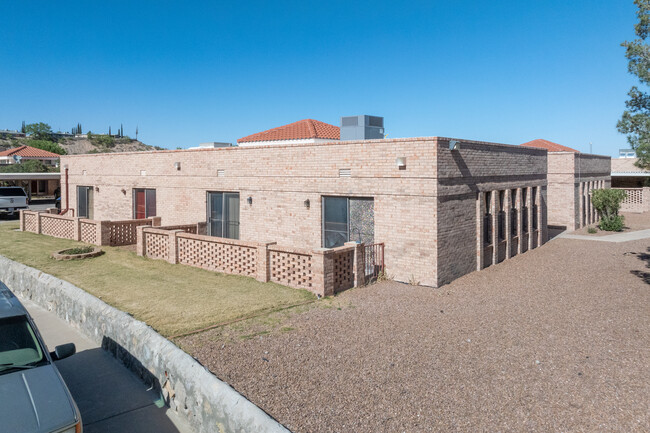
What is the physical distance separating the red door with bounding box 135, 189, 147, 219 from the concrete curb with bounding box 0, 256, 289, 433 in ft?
A: 33.4

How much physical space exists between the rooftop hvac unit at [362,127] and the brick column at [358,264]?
7.46 m

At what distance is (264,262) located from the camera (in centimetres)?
1176

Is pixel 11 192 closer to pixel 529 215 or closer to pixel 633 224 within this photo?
pixel 529 215

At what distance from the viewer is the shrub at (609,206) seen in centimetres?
2281

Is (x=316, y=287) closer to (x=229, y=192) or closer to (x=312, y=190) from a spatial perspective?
(x=312, y=190)

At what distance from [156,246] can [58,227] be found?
7.71 m

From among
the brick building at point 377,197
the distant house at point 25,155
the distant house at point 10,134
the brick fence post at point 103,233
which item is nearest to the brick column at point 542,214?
the brick building at point 377,197

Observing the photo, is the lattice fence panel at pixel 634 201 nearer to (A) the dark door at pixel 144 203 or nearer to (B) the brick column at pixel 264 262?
(B) the brick column at pixel 264 262

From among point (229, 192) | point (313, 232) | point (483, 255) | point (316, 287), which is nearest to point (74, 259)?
point (229, 192)

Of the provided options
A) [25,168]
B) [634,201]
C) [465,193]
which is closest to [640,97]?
[465,193]

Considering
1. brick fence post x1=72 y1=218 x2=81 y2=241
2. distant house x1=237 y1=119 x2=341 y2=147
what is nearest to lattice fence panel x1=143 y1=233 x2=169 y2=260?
brick fence post x1=72 y1=218 x2=81 y2=241

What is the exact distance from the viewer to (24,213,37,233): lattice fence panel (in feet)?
70.5

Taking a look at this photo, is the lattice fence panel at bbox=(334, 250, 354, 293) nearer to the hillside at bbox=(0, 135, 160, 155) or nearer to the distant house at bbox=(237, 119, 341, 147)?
the distant house at bbox=(237, 119, 341, 147)

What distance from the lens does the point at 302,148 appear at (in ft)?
47.0
